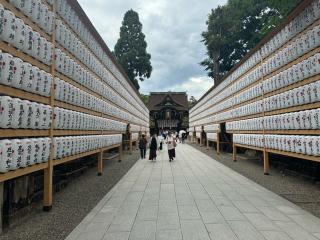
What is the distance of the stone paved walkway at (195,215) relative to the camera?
4199mm

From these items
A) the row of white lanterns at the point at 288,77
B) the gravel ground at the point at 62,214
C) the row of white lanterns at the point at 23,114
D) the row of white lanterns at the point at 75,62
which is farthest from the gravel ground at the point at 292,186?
the row of white lanterns at the point at 75,62

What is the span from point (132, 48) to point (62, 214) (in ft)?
135

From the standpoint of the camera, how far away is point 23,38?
4484mm

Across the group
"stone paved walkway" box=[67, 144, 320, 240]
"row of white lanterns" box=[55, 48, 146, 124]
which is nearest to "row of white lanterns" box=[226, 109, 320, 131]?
"stone paved walkway" box=[67, 144, 320, 240]

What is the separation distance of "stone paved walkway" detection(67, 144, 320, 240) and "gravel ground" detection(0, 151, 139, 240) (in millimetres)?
252

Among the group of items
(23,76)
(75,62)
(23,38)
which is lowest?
(23,76)

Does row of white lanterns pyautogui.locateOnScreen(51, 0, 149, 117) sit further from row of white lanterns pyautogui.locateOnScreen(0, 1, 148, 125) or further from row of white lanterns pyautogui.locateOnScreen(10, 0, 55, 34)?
row of white lanterns pyautogui.locateOnScreen(0, 1, 148, 125)

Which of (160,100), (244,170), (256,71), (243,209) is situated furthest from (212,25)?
(243,209)

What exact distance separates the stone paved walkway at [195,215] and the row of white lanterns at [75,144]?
5.32ft

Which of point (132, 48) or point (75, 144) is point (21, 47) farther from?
point (132, 48)

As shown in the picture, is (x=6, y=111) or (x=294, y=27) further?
(x=294, y=27)

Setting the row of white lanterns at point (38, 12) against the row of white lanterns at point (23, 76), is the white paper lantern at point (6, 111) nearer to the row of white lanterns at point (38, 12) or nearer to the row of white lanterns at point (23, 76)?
the row of white lanterns at point (23, 76)

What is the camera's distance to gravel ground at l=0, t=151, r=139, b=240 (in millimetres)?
4311

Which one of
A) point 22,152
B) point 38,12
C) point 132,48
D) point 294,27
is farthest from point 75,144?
point 132,48
